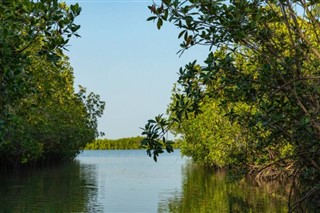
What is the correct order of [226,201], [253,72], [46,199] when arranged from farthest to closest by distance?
[46,199] → [226,201] → [253,72]

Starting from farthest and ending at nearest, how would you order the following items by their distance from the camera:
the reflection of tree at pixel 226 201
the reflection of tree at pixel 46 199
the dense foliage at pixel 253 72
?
the reflection of tree at pixel 46 199 < the reflection of tree at pixel 226 201 < the dense foliage at pixel 253 72

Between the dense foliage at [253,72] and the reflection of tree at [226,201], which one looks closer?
the dense foliage at [253,72]

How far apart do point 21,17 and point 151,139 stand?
268 centimetres

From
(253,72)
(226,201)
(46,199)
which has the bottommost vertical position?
(226,201)

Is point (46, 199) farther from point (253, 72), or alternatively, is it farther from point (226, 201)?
point (253, 72)

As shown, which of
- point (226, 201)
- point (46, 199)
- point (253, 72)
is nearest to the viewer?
point (253, 72)

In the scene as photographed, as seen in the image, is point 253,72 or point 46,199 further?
point 46,199

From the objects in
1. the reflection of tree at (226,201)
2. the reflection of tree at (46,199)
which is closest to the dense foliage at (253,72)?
the reflection of tree at (226,201)

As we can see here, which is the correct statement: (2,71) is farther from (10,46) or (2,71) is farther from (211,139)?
(211,139)

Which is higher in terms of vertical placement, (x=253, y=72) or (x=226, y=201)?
(x=253, y=72)

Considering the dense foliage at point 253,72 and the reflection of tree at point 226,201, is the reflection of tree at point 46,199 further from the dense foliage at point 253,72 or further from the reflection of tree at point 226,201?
the dense foliage at point 253,72

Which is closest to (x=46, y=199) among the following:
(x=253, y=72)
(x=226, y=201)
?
(x=226, y=201)

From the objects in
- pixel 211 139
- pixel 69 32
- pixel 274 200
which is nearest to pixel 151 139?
pixel 69 32

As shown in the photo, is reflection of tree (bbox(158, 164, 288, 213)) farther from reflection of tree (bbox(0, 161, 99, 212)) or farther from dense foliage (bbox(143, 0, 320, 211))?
dense foliage (bbox(143, 0, 320, 211))
